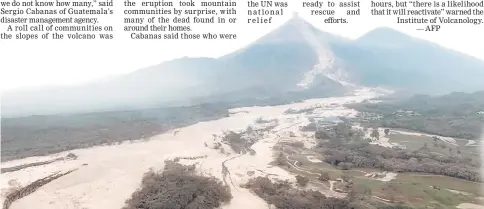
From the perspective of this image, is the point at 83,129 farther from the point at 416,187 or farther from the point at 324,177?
the point at 416,187

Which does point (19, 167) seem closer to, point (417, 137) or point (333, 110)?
point (417, 137)

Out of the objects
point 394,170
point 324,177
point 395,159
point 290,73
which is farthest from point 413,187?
point 290,73

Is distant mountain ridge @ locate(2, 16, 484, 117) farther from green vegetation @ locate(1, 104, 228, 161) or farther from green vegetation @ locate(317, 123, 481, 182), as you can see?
green vegetation @ locate(317, 123, 481, 182)

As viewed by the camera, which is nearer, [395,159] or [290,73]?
[395,159]

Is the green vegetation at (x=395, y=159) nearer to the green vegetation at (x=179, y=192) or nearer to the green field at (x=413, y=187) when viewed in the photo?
the green field at (x=413, y=187)

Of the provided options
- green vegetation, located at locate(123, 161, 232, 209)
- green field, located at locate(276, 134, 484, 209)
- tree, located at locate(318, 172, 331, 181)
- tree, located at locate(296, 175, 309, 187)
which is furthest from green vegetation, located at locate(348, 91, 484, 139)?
green vegetation, located at locate(123, 161, 232, 209)

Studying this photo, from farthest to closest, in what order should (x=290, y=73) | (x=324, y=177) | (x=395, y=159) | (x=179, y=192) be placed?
(x=290, y=73)
(x=395, y=159)
(x=324, y=177)
(x=179, y=192)

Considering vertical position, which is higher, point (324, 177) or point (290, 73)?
point (290, 73)

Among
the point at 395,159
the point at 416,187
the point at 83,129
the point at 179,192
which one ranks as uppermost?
the point at 83,129

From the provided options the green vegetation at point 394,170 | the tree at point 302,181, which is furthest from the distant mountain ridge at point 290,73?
the tree at point 302,181
